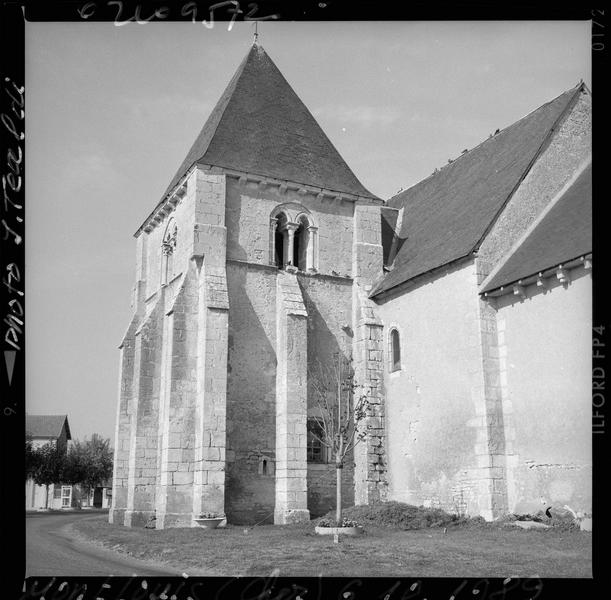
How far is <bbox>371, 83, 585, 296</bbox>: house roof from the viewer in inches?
818

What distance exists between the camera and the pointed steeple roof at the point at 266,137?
2355 cm

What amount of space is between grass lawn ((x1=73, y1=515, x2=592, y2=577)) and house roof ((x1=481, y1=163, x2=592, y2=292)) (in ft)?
20.3

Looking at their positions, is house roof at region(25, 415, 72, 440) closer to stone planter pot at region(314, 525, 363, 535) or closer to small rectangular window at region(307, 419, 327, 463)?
small rectangular window at region(307, 419, 327, 463)

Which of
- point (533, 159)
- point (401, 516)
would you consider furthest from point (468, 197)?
point (401, 516)

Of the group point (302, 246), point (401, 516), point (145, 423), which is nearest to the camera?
point (401, 516)

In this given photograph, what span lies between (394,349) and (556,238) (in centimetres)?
660

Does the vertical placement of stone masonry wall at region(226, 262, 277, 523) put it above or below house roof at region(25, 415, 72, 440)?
above

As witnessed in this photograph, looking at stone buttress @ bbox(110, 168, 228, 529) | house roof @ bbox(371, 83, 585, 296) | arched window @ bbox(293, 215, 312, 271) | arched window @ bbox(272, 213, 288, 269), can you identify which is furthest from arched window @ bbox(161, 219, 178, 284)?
house roof @ bbox(371, 83, 585, 296)

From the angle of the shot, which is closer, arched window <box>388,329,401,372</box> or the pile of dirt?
the pile of dirt

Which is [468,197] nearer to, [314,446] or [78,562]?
[314,446]

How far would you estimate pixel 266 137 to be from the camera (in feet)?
80.7

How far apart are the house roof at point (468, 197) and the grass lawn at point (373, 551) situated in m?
7.62
